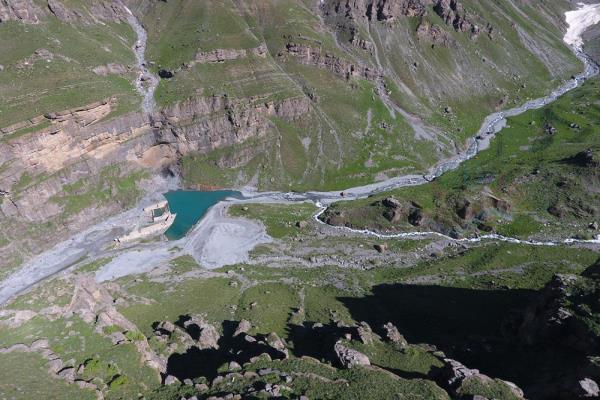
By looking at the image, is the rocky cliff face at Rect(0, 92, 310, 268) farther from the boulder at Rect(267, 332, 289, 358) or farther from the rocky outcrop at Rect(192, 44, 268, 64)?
the boulder at Rect(267, 332, 289, 358)

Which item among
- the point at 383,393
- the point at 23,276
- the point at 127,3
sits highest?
the point at 127,3

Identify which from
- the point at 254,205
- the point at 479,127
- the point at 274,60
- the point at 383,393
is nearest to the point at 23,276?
the point at 254,205

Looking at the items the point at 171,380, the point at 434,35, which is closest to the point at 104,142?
the point at 171,380

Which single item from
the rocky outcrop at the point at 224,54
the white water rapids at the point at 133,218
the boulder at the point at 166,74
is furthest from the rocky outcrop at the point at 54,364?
the rocky outcrop at the point at 224,54

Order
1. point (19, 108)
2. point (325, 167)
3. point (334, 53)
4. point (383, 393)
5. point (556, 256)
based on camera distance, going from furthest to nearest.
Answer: point (334, 53)
point (325, 167)
point (19, 108)
point (556, 256)
point (383, 393)

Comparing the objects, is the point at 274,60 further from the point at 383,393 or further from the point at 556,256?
the point at 383,393

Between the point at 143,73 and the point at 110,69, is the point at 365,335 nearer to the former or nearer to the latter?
the point at 110,69
